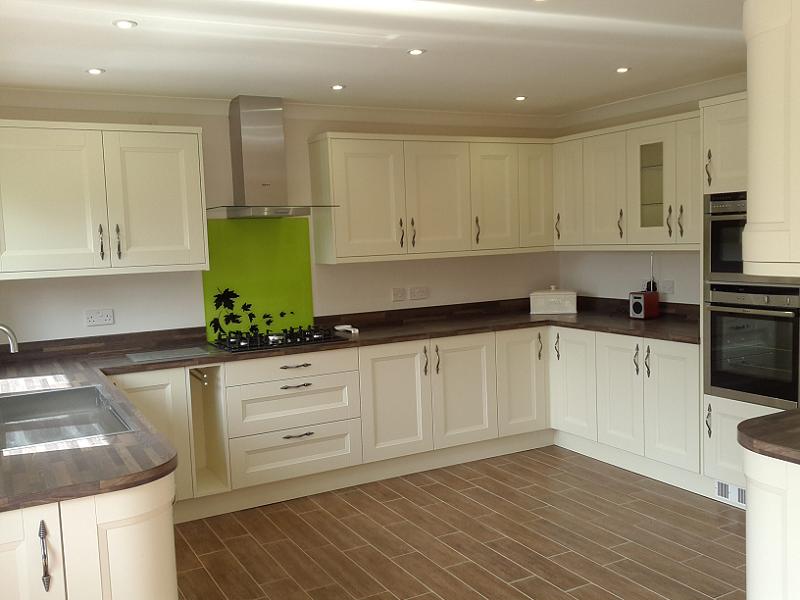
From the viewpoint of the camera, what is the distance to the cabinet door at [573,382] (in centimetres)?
477

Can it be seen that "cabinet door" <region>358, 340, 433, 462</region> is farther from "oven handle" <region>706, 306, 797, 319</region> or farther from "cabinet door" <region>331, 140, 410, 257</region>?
"oven handle" <region>706, 306, 797, 319</region>

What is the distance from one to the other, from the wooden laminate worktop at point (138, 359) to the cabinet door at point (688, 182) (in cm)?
58

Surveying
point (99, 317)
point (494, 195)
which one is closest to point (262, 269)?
point (99, 317)

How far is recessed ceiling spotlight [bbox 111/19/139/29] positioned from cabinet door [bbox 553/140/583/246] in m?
3.21

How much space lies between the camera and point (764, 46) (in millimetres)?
2346

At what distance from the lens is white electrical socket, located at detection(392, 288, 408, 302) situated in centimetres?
521

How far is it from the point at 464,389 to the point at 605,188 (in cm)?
165

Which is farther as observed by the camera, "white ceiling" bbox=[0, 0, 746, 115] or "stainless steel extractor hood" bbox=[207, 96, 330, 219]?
"stainless steel extractor hood" bbox=[207, 96, 330, 219]

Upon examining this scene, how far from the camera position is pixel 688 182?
14.5 ft

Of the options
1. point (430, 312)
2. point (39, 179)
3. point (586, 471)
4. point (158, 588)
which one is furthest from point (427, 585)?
point (39, 179)

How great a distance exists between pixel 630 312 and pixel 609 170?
0.95m

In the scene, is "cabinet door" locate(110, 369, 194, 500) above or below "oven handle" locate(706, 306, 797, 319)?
below

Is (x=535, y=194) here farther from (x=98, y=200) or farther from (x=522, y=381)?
(x=98, y=200)

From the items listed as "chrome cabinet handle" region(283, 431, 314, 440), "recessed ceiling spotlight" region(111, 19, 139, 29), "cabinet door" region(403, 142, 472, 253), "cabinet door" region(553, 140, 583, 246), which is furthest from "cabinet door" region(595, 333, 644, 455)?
"recessed ceiling spotlight" region(111, 19, 139, 29)
